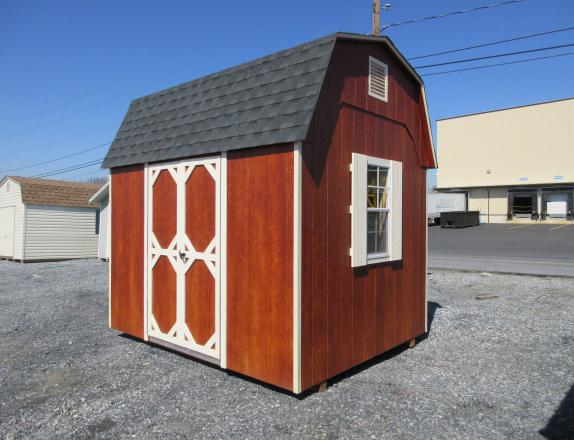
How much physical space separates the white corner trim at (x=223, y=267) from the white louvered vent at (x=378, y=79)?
1933 millimetres

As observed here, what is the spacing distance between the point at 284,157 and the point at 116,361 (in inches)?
131

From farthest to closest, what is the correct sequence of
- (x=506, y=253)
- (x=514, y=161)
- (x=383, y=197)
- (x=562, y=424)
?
(x=514, y=161) → (x=506, y=253) → (x=383, y=197) → (x=562, y=424)

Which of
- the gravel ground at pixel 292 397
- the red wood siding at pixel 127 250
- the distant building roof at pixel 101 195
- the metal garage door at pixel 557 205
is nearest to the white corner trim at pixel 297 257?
the gravel ground at pixel 292 397

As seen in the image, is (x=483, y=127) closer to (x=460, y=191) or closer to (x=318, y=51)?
(x=460, y=191)

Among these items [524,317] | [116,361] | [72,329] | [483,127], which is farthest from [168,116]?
[483,127]

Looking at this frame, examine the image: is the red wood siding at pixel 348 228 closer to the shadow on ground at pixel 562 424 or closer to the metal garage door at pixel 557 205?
the shadow on ground at pixel 562 424

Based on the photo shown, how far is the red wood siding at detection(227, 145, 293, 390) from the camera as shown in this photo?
169 inches

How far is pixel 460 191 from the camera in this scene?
133 ft

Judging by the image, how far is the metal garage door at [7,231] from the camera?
19.9 m

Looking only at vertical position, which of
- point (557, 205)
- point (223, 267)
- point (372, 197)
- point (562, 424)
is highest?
point (557, 205)

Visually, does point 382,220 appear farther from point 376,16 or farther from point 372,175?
point 376,16

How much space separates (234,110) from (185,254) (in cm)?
181

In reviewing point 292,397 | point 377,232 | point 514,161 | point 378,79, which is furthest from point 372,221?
point 514,161

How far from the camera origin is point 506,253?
17.9 m
